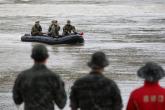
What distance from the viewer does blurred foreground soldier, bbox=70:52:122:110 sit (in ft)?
27.6

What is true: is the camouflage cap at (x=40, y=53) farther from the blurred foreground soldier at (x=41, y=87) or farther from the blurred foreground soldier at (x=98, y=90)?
the blurred foreground soldier at (x=98, y=90)

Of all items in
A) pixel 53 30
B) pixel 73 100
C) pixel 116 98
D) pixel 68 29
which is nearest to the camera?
pixel 116 98

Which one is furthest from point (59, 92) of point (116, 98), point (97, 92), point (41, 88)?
point (116, 98)

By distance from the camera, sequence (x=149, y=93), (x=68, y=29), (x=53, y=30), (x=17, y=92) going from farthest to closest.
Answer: (x=68, y=29) → (x=53, y=30) → (x=17, y=92) → (x=149, y=93)

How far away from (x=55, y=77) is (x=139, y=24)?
140ft

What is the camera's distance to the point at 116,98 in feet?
27.6

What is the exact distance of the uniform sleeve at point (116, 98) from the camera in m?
8.38

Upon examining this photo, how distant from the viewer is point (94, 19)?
57.2 meters

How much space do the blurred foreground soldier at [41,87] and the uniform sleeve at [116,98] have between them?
0.76 meters

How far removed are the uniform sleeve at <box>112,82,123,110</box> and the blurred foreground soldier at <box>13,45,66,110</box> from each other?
76 cm

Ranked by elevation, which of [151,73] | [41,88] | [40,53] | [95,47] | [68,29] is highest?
[40,53]

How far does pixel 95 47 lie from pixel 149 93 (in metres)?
26.7

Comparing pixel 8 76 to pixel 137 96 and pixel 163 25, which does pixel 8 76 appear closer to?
pixel 137 96

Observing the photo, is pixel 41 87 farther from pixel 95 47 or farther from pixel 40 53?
pixel 95 47
